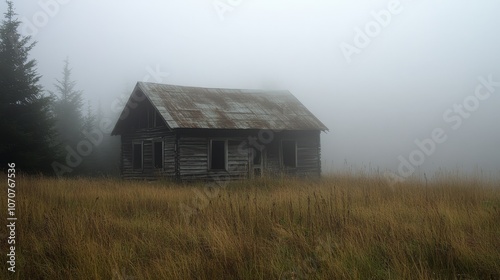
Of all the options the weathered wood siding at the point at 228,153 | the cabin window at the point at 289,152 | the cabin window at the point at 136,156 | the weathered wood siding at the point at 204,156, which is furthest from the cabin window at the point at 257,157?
the cabin window at the point at 136,156

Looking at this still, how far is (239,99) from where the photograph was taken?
20344 millimetres

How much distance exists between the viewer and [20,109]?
63.7 ft

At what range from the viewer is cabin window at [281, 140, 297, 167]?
62.9ft

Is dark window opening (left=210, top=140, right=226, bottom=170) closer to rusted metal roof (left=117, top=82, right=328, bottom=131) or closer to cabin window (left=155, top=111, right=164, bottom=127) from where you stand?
rusted metal roof (left=117, top=82, right=328, bottom=131)

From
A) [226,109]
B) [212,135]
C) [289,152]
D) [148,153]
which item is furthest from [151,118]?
[289,152]

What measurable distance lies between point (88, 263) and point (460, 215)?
5.72 metres

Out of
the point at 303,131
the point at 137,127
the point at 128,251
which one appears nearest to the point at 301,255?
the point at 128,251

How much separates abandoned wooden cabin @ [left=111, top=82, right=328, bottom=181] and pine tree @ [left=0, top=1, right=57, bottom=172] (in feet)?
12.5

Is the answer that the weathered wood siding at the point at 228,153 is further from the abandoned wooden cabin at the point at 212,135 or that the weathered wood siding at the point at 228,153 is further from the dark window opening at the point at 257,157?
the dark window opening at the point at 257,157

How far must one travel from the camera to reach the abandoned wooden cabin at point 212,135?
16.7 m

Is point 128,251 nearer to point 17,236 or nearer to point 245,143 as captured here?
point 17,236

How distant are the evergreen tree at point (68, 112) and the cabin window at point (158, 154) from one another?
1502 centimetres

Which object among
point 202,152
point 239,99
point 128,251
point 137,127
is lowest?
point 128,251

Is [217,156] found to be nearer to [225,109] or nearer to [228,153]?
[228,153]
